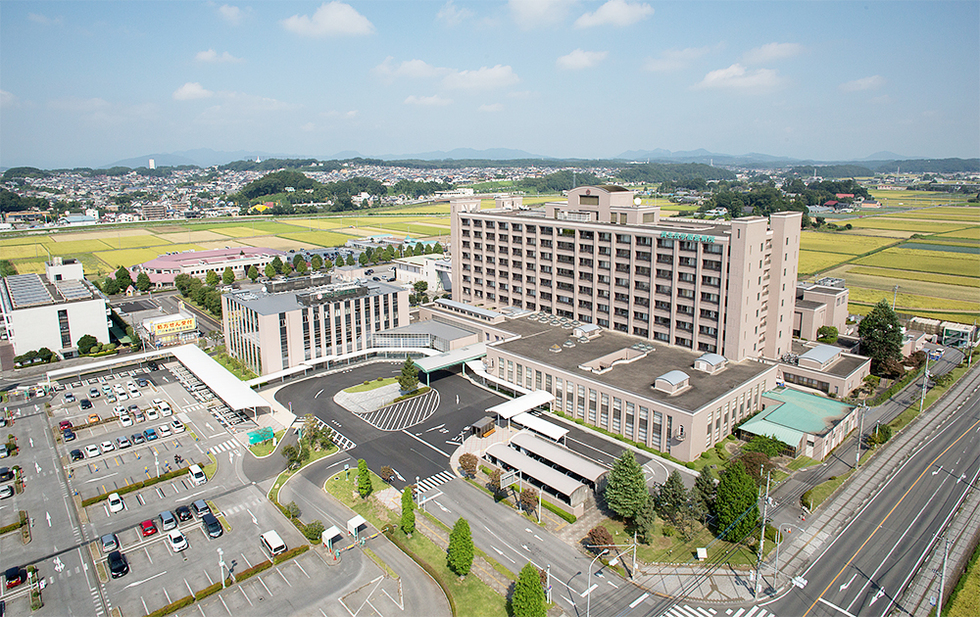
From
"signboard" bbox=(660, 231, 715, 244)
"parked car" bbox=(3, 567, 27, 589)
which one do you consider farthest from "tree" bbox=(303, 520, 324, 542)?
"signboard" bbox=(660, 231, 715, 244)

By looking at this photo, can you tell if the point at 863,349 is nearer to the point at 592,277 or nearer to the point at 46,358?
the point at 592,277

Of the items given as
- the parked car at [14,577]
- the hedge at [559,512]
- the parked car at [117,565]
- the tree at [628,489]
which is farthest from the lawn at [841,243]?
the parked car at [14,577]

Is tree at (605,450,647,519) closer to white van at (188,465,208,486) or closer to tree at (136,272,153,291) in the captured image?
white van at (188,465,208,486)

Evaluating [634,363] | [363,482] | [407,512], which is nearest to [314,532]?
[363,482]

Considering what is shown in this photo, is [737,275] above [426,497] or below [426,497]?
above

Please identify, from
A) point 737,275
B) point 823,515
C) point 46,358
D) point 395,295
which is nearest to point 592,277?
point 737,275

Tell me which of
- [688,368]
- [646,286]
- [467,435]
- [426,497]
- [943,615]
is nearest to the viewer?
[943,615]
